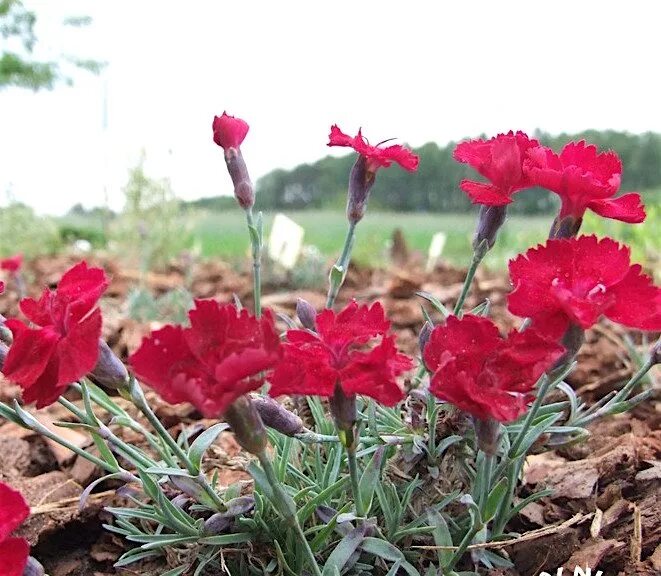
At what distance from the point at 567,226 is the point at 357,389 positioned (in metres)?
A: 0.32

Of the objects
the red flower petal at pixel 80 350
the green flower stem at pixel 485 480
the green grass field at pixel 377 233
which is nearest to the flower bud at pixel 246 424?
the red flower petal at pixel 80 350

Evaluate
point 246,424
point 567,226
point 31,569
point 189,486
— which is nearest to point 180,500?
point 189,486

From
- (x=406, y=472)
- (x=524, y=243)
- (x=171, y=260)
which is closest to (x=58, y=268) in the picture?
(x=171, y=260)

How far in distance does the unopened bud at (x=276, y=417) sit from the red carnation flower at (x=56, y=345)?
16 centimetres

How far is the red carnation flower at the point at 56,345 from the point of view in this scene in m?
0.58

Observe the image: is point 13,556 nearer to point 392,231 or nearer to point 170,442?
point 170,442

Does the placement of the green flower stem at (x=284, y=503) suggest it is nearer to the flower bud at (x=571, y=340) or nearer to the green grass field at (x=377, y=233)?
the flower bud at (x=571, y=340)

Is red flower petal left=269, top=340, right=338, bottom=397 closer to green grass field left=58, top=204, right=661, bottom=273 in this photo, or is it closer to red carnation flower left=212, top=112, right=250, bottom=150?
red carnation flower left=212, top=112, right=250, bottom=150

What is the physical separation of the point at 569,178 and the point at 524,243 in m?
3.57

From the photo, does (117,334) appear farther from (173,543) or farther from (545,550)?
(545,550)

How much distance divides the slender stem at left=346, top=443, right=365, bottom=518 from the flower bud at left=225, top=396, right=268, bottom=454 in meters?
0.10

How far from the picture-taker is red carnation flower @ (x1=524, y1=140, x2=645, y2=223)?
2.30ft

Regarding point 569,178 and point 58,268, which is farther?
point 58,268

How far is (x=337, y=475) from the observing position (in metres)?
0.83
